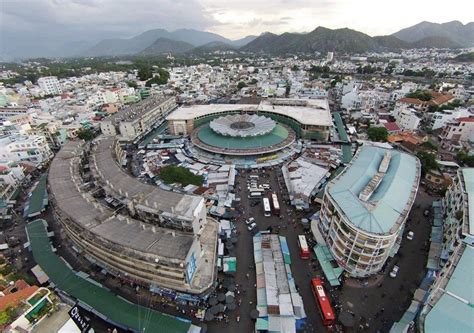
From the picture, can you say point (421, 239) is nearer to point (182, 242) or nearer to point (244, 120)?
point (182, 242)

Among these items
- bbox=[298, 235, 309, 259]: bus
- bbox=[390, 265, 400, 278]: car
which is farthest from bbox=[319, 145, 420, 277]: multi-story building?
bbox=[298, 235, 309, 259]: bus

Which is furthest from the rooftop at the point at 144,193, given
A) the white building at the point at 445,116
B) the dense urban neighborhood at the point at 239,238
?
the white building at the point at 445,116

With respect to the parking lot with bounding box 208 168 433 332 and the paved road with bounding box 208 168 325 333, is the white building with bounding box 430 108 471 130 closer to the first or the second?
the parking lot with bounding box 208 168 433 332

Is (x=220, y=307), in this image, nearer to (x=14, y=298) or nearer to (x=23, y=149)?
(x=14, y=298)

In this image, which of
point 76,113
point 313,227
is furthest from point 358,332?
point 76,113

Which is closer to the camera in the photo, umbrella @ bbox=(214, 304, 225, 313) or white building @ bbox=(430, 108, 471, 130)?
umbrella @ bbox=(214, 304, 225, 313)

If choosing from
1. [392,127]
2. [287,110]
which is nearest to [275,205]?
[287,110]
